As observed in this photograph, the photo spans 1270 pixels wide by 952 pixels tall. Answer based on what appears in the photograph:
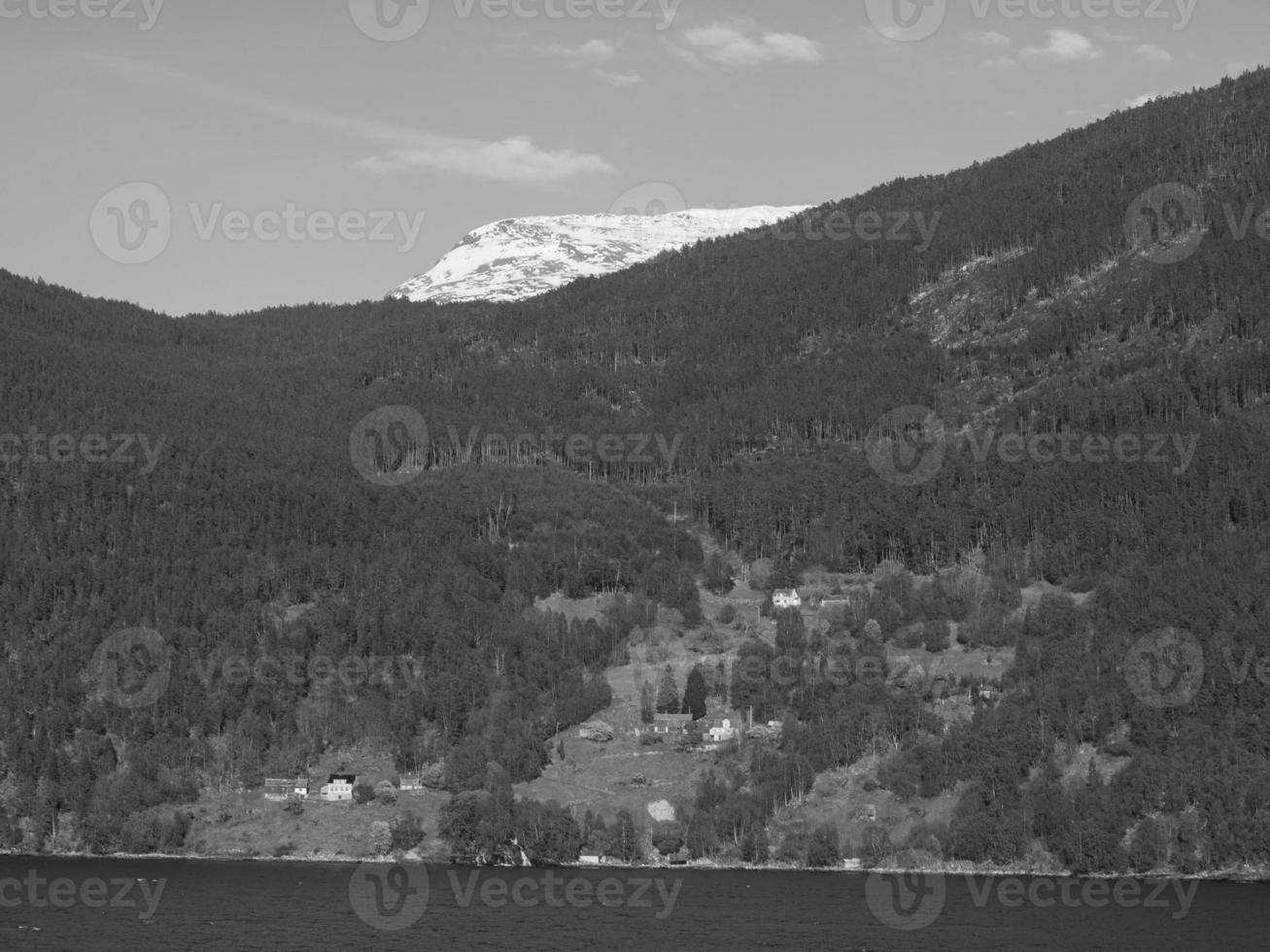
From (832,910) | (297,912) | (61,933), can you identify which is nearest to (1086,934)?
(832,910)

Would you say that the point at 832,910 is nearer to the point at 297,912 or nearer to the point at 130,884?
the point at 297,912

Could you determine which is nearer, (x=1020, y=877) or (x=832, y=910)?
(x=832, y=910)

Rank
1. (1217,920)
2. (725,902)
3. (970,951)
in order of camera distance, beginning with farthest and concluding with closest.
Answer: (725,902) → (1217,920) → (970,951)

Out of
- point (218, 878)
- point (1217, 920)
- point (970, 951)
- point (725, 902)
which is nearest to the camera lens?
point (970, 951)

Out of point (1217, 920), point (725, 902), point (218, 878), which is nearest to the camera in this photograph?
point (1217, 920)

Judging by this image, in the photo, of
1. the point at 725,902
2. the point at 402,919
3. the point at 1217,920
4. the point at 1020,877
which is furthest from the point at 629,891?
the point at 1217,920

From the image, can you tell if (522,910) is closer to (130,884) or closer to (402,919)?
(402,919)
